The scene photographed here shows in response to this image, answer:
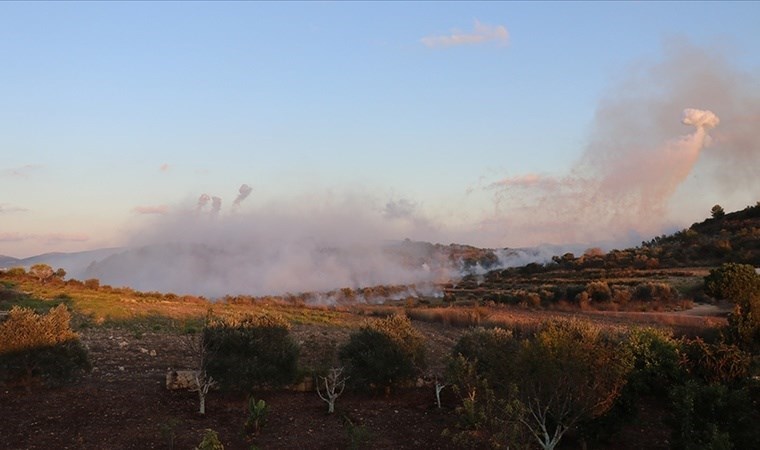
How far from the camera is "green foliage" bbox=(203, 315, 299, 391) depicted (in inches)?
584

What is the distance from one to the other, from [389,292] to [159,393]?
2357 inches

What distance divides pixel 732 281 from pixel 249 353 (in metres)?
21.3

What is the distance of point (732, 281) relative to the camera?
24203 millimetres

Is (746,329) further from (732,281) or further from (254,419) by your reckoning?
(254,419)

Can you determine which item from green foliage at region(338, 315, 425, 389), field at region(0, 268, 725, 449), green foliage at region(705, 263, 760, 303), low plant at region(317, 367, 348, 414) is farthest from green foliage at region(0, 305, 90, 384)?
green foliage at region(705, 263, 760, 303)

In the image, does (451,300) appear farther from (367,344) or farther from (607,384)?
(607,384)

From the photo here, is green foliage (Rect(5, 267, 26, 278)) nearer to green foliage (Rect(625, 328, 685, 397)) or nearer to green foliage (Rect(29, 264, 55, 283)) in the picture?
green foliage (Rect(29, 264, 55, 283))

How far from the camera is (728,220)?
68188mm

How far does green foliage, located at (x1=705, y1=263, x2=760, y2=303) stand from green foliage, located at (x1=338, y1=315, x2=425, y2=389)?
15.2 m

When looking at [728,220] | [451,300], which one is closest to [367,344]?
[451,300]

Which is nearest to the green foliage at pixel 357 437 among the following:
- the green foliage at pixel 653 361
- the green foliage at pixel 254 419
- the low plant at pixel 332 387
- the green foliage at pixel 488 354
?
the low plant at pixel 332 387

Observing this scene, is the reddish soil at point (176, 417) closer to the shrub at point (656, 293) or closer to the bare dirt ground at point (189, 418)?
the bare dirt ground at point (189, 418)

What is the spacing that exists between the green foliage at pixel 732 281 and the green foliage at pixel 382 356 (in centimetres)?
1518

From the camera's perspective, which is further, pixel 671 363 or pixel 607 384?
pixel 671 363
